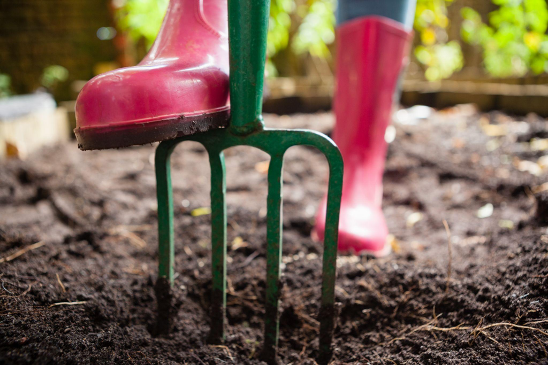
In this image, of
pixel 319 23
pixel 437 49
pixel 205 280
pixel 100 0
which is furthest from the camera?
pixel 100 0

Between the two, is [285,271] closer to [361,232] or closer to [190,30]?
[361,232]

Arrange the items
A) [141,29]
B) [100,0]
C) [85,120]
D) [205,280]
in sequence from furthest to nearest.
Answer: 1. [100,0]
2. [141,29]
3. [205,280]
4. [85,120]

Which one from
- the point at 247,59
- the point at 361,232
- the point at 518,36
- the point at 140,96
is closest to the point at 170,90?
the point at 140,96

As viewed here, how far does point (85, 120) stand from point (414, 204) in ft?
4.76

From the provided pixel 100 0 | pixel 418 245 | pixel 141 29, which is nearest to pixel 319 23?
pixel 141 29

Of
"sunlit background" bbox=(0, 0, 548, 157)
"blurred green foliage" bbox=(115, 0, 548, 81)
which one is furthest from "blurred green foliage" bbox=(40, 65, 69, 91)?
"blurred green foliage" bbox=(115, 0, 548, 81)

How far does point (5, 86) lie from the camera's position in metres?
5.86

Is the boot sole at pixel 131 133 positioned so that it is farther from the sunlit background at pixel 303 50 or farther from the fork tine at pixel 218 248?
the sunlit background at pixel 303 50

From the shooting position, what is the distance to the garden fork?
800 mm

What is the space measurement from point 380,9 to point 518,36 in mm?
2974

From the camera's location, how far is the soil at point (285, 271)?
2.53ft

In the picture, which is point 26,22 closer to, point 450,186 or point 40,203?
point 40,203

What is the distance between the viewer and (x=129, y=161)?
90.4 inches

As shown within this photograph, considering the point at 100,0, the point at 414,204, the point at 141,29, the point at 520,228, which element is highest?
the point at 100,0
